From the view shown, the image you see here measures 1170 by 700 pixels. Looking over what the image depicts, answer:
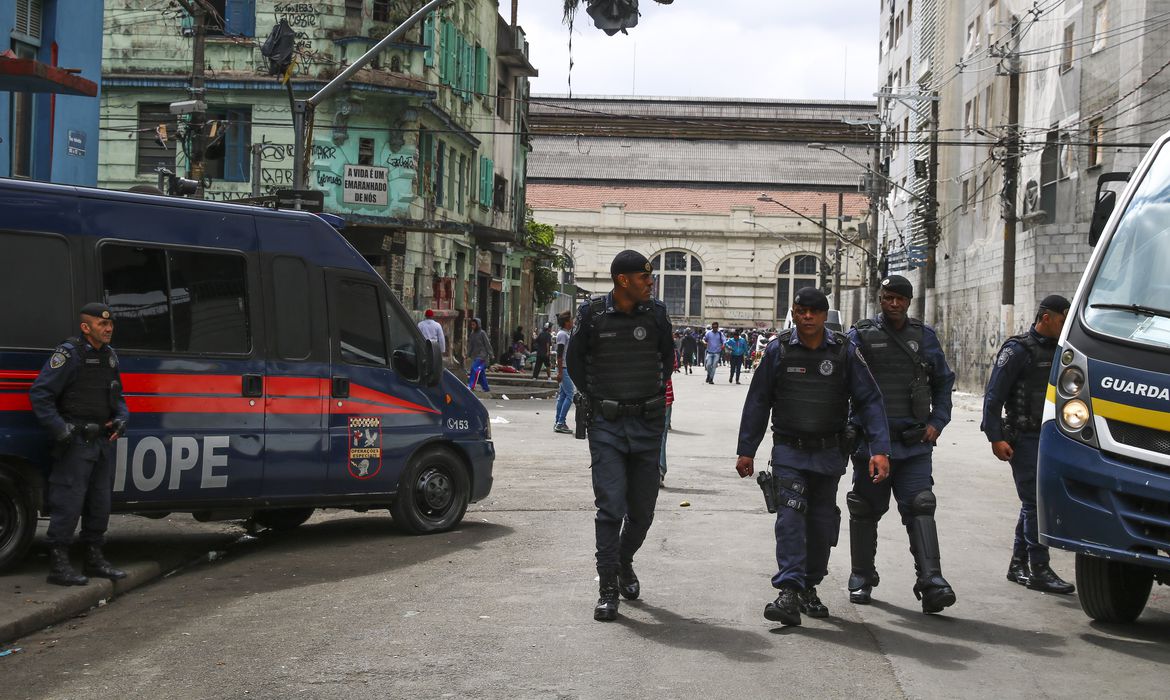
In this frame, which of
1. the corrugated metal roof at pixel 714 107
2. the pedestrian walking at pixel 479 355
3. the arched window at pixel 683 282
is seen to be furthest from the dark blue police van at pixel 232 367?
the corrugated metal roof at pixel 714 107

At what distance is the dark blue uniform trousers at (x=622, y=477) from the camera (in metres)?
7.67

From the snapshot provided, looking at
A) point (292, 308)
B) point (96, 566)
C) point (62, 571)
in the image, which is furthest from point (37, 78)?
point (62, 571)

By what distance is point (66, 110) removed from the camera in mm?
18297

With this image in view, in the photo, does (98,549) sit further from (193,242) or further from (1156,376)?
(1156,376)

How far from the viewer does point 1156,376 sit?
22.7 ft

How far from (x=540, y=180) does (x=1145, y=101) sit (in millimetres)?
64993

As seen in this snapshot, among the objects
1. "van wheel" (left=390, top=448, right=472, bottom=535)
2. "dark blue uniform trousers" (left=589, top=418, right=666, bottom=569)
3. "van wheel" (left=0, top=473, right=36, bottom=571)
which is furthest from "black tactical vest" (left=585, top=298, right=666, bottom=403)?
"van wheel" (left=0, top=473, right=36, bottom=571)

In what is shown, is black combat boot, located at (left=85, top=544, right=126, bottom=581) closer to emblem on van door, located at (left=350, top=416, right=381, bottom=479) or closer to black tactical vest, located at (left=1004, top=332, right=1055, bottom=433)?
emblem on van door, located at (left=350, top=416, right=381, bottom=479)

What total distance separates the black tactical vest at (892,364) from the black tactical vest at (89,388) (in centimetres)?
436

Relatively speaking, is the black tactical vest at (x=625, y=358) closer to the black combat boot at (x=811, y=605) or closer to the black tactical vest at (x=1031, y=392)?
the black combat boot at (x=811, y=605)

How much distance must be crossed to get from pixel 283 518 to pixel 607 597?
15.1 feet

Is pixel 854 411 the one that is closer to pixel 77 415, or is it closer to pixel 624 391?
pixel 624 391

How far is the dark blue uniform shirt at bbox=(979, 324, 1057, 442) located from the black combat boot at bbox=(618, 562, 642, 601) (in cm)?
243

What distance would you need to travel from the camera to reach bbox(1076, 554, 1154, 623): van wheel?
7.56 m
